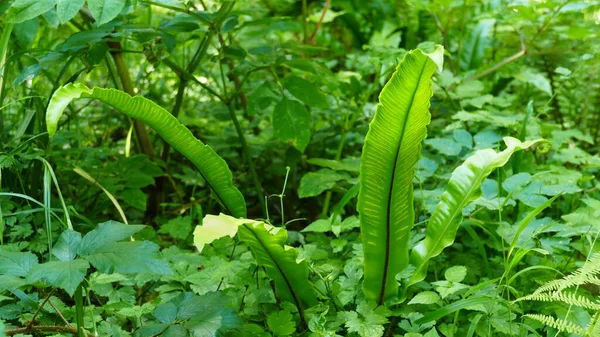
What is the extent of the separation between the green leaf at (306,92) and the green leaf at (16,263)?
0.96m

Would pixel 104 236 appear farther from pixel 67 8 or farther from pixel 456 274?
pixel 456 274

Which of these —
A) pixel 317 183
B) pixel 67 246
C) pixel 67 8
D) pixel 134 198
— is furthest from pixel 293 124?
pixel 67 246

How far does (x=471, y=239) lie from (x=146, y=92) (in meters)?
1.60

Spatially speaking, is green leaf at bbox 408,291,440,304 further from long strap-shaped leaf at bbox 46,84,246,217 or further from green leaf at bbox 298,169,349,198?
green leaf at bbox 298,169,349,198

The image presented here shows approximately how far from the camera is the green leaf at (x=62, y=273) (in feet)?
3.05

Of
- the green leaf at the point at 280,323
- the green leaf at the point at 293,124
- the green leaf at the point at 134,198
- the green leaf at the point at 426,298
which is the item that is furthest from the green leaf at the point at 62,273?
the green leaf at the point at 293,124

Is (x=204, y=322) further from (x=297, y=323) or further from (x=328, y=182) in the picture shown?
(x=328, y=182)

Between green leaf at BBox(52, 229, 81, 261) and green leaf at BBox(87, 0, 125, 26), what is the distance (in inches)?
17.9

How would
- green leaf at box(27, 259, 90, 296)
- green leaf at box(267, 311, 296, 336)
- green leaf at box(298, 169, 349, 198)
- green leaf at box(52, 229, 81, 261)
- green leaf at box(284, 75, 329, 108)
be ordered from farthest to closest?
green leaf at box(284, 75, 329, 108) < green leaf at box(298, 169, 349, 198) < green leaf at box(267, 311, 296, 336) < green leaf at box(52, 229, 81, 261) < green leaf at box(27, 259, 90, 296)

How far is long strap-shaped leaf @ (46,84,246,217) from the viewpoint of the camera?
3.36 ft

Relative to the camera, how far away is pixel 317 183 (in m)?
1.74

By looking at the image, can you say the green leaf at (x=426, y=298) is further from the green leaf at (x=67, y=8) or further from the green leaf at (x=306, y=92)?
the green leaf at (x=67, y=8)

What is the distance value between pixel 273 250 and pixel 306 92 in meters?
0.79

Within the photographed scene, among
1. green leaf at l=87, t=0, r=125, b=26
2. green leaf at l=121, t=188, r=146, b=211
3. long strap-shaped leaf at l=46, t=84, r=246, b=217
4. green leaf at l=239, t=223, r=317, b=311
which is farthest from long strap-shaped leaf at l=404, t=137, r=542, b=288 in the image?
green leaf at l=121, t=188, r=146, b=211
